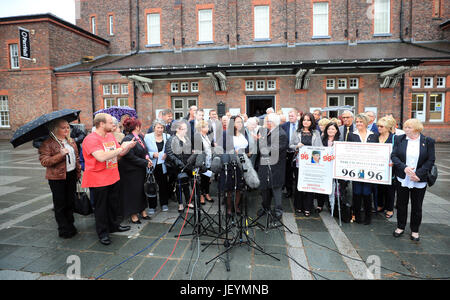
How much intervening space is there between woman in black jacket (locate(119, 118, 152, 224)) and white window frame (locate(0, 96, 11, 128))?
65.0 ft

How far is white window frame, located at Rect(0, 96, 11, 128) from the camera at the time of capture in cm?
1759

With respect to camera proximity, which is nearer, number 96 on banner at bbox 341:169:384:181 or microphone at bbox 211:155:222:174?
microphone at bbox 211:155:222:174

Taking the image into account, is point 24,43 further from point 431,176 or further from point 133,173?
point 431,176

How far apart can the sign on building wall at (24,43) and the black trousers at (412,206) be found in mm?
21233

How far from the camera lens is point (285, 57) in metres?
13.6

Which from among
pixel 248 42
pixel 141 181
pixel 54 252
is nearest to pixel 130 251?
pixel 54 252

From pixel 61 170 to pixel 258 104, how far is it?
43.7ft

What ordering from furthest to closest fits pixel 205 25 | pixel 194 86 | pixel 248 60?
pixel 205 25
pixel 194 86
pixel 248 60

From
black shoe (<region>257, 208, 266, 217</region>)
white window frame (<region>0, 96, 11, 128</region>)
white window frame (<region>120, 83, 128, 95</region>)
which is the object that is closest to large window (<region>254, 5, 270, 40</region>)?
white window frame (<region>120, 83, 128, 95</region>)

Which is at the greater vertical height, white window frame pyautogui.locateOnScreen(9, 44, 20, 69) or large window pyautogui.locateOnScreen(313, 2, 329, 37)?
large window pyautogui.locateOnScreen(313, 2, 329, 37)

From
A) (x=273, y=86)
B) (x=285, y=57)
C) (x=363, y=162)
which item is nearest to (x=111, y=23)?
(x=273, y=86)

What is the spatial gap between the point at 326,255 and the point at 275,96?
1247 centimetres

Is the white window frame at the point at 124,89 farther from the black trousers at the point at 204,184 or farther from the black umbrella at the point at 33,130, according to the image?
the black umbrella at the point at 33,130

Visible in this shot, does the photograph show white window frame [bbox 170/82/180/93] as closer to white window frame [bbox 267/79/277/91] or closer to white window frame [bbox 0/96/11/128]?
white window frame [bbox 267/79/277/91]
